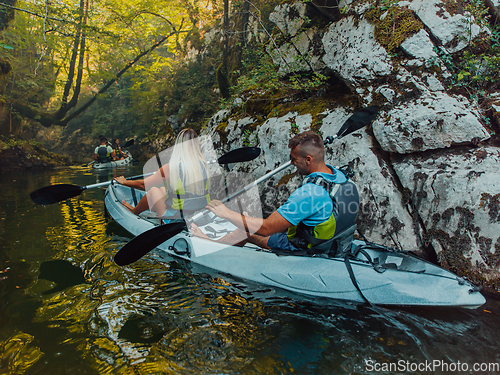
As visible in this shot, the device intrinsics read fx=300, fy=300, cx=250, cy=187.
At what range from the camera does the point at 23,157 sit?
13.1m

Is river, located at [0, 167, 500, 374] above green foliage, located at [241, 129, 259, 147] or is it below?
below

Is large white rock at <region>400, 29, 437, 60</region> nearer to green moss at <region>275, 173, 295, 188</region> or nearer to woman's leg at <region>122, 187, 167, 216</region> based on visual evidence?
green moss at <region>275, 173, 295, 188</region>

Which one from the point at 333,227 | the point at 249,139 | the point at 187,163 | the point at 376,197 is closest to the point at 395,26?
the point at 376,197

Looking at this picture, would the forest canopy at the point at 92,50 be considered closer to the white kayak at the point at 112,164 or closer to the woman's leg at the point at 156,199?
the white kayak at the point at 112,164

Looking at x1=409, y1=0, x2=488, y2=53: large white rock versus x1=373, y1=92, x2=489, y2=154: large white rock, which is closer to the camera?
x1=373, y1=92, x2=489, y2=154: large white rock

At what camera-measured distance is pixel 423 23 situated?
4590mm

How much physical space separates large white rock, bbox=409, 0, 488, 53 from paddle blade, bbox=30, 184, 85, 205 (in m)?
5.97

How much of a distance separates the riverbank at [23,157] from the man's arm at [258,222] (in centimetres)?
1348

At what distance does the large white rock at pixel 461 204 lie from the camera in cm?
314

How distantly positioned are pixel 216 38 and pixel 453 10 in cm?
1269

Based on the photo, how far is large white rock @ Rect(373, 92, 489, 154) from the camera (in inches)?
147

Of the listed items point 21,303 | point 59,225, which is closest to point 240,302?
point 21,303

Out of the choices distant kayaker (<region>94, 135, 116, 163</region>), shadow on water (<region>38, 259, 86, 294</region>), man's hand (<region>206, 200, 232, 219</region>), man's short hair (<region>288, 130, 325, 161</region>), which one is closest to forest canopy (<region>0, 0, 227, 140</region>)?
distant kayaker (<region>94, 135, 116, 163</region>)

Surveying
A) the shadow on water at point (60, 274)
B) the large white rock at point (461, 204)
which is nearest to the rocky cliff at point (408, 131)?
the large white rock at point (461, 204)
